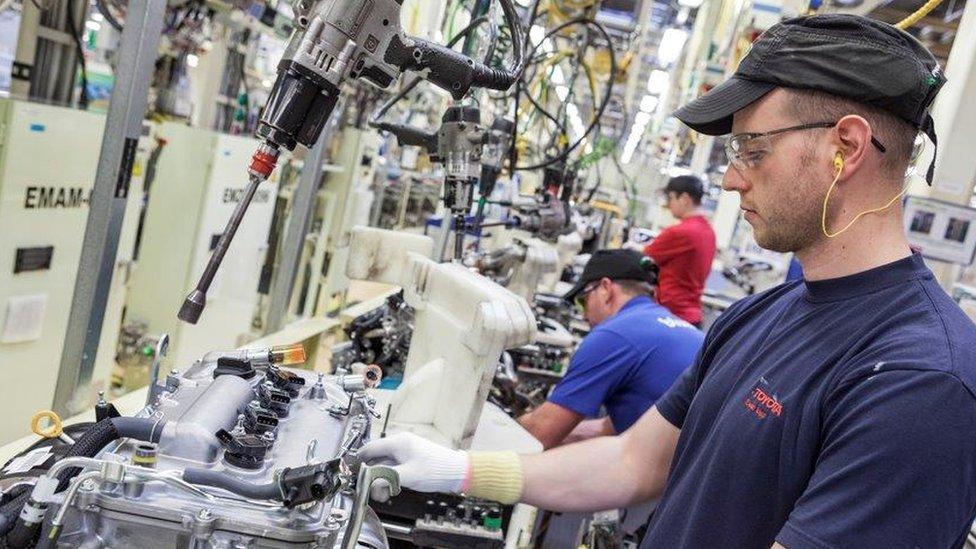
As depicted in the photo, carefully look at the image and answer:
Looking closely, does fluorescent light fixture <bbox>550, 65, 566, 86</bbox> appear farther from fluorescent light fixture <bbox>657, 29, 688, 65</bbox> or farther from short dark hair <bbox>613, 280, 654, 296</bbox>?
short dark hair <bbox>613, 280, 654, 296</bbox>

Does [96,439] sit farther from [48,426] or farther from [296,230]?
[296,230]

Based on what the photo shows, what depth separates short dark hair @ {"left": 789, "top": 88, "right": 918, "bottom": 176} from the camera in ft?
3.91

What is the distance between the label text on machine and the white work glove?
2198 mm

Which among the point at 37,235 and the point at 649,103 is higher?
the point at 649,103

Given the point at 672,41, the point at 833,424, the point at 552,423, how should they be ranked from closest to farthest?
the point at 833,424 → the point at 552,423 → the point at 672,41

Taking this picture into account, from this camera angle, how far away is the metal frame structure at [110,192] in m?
2.55

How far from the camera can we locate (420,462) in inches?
56.6

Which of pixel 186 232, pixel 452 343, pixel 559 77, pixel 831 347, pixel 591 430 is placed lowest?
pixel 591 430

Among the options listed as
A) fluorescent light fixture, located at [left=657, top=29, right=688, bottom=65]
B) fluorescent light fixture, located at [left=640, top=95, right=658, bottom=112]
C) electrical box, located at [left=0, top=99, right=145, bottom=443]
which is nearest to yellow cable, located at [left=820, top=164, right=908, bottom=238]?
electrical box, located at [left=0, top=99, right=145, bottom=443]

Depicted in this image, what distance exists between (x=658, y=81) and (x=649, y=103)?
5.39 feet

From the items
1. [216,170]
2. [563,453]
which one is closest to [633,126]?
[216,170]

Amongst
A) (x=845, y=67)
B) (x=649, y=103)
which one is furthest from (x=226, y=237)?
(x=649, y=103)

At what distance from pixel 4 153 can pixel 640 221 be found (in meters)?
14.0

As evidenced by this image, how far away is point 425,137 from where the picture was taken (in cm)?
248
